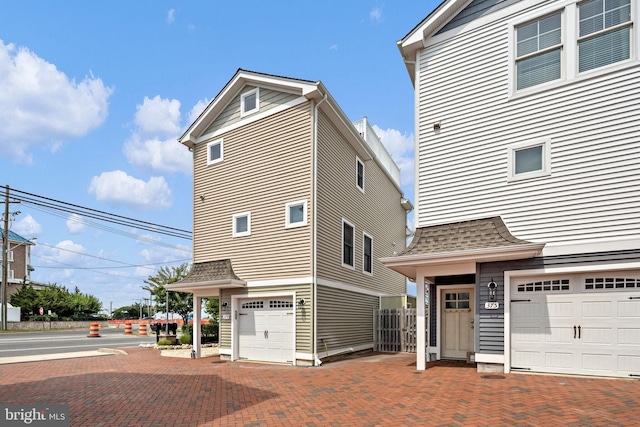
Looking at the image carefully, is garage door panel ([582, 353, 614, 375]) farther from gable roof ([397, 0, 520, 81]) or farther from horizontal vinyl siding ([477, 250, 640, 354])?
gable roof ([397, 0, 520, 81])

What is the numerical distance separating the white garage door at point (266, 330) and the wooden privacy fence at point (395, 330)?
4.68 m

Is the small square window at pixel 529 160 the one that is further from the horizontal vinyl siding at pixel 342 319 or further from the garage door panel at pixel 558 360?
the horizontal vinyl siding at pixel 342 319

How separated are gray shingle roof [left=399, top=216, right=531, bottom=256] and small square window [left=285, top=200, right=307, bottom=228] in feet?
11.8

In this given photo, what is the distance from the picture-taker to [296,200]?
43.2 ft

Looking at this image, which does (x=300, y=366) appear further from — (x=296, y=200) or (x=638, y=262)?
(x=638, y=262)

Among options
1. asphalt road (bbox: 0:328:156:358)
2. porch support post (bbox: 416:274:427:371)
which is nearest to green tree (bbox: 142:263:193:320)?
asphalt road (bbox: 0:328:156:358)

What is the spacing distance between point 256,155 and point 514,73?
26.8 ft

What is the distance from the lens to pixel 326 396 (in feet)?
25.8

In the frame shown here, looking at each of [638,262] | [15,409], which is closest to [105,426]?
[15,409]

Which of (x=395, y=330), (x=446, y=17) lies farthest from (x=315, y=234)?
(x=446, y=17)

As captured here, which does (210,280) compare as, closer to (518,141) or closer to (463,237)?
(463,237)

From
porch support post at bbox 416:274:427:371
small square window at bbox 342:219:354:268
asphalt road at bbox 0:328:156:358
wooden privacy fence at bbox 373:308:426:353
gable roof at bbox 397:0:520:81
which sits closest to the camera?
porch support post at bbox 416:274:427:371

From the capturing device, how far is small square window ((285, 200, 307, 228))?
1295 centimetres

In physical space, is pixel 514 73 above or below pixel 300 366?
above
